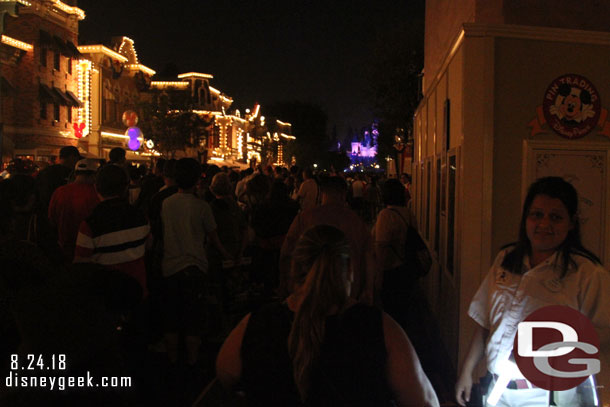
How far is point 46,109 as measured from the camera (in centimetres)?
2712

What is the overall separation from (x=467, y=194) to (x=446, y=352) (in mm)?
2207

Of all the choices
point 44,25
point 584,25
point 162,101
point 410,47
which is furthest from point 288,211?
point 162,101

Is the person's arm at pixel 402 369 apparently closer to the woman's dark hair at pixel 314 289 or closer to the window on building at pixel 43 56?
the woman's dark hair at pixel 314 289

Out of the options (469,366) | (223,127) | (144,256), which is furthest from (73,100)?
(469,366)

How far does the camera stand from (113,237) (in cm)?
425

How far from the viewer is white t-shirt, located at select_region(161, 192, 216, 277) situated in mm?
5176

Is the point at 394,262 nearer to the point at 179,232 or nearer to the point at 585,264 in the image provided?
the point at 179,232

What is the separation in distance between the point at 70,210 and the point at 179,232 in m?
1.16

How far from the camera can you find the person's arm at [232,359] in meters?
2.15

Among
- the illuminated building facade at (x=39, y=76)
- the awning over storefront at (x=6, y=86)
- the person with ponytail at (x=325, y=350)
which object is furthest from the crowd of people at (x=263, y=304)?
the awning over storefront at (x=6, y=86)

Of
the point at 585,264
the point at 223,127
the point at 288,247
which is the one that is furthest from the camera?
the point at 223,127

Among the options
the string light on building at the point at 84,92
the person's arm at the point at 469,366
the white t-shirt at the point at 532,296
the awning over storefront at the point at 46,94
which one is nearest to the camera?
the white t-shirt at the point at 532,296

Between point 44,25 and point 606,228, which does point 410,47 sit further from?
point 606,228

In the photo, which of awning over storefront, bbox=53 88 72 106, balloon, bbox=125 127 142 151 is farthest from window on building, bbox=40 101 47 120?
balloon, bbox=125 127 142 151
